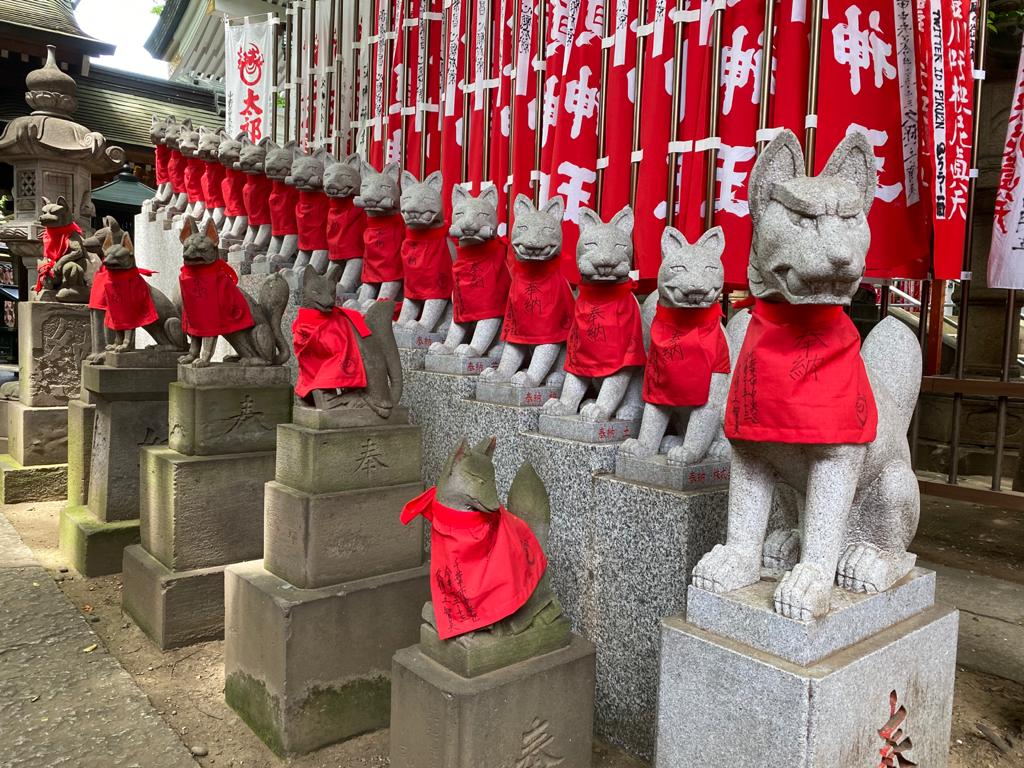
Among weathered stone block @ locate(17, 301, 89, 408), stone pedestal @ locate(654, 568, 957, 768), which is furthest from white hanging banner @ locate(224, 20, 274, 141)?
stone pedestal @ locate(654, 568, 957, 768)

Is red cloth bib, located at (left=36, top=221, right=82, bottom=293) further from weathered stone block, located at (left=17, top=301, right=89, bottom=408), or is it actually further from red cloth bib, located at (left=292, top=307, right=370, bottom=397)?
red cloth bib, located at (left=292, top=307, right=370, bottom=397)

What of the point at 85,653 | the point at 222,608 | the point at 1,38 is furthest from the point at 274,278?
the point at 1,38

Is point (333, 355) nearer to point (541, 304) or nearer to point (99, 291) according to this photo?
point (541, 304)

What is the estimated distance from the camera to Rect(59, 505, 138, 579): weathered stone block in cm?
518

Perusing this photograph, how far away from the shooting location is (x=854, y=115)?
12.8 feet

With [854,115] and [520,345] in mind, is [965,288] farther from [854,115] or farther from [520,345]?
[520,345]

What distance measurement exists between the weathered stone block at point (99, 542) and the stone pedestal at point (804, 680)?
4.20 meters

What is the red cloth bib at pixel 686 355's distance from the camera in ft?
10.5

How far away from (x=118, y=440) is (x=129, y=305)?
A: 908 millimetres

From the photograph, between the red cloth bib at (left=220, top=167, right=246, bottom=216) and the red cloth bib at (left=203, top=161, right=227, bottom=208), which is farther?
the red cloth bib at (left=203, top=161, right=227, bottom=208)

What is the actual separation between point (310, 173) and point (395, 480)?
143 inches

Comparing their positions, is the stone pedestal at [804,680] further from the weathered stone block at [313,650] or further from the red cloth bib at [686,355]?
the weathered stone block at [313,650]

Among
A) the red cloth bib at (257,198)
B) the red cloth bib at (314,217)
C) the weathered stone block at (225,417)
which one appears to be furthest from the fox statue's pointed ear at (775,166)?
the red cloth bib at (257,198)

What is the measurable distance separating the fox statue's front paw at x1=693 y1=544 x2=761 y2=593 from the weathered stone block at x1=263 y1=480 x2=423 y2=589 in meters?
1.73
